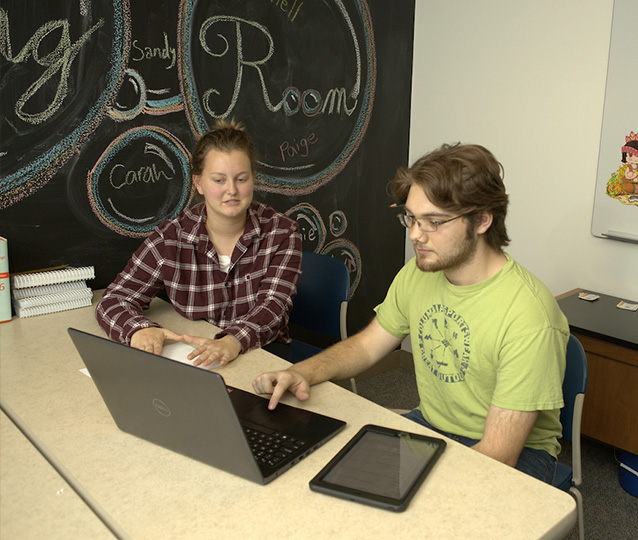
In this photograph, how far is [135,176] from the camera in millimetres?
2285

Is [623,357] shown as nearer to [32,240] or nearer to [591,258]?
[591,258]

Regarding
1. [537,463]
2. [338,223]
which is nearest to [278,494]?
[537,463]

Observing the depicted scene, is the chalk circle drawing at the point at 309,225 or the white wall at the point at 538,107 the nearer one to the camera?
the white wall at the point at 538,107

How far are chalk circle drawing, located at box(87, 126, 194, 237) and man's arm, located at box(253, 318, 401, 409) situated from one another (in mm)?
1101

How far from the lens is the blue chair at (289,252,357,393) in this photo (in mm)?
2248

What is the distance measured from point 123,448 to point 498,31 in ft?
8.44

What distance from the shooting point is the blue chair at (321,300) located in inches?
88.5

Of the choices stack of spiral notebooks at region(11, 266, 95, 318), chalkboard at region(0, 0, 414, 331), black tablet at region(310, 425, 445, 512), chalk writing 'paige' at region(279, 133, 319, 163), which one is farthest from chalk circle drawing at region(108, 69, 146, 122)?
black tablet at region(310, 425, 445, 512)

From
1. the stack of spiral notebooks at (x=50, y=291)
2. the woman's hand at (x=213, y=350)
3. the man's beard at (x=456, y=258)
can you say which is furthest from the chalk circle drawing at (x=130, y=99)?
the man's beard at (x=456, y=258)

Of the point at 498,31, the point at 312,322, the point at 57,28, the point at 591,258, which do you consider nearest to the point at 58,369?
the point at 312,322

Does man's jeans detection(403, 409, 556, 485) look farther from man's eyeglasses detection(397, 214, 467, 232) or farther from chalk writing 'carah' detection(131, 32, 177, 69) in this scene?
chalk writing 'carah' detection(131, 32, 177, 69)

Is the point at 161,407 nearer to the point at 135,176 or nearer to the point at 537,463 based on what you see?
the point at 537,463

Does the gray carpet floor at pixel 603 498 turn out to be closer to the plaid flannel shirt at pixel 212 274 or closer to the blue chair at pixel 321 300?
the blue chair at pixel 321 300

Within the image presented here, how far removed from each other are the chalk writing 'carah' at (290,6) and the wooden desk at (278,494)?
6.29ft
